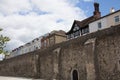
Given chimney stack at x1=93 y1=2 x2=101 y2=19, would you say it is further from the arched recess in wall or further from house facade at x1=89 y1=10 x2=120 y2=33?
the arched recess in wall

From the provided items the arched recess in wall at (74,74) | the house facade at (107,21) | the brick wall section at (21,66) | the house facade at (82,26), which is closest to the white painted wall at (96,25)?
the house facade at (107,21)

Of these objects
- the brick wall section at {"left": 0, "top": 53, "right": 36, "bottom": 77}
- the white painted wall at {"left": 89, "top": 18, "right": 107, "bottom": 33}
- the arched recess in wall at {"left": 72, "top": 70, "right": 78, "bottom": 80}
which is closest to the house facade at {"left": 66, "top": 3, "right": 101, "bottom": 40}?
the white painted wall at {"left": 89, "top": 18, "right": 107, "bottom": 33}

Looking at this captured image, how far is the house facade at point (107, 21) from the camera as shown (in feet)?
109

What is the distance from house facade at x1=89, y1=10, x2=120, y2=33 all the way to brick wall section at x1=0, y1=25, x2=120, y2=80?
35.3 feet

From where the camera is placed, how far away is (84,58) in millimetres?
23125

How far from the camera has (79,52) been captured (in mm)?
23891

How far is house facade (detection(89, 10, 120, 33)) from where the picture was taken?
33.3 meters

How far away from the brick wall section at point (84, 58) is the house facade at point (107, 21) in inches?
423

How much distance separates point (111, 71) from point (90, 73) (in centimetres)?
239

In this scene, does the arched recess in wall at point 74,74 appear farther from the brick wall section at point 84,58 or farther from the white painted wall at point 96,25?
the white painted wall at point 96,25

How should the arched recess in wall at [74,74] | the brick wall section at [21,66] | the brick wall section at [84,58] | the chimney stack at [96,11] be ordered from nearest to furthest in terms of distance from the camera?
the brick wall section at [84,58], the arched recess in wall at [74,74], the brick wall section at [21,66], the chimney stack at [96,11]

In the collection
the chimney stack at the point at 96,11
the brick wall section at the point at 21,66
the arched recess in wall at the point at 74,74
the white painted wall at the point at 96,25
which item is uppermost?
the chimney stack at the point at 96,11

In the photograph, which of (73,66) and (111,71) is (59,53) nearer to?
(73,66)

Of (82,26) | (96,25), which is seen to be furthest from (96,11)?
(96,25)
